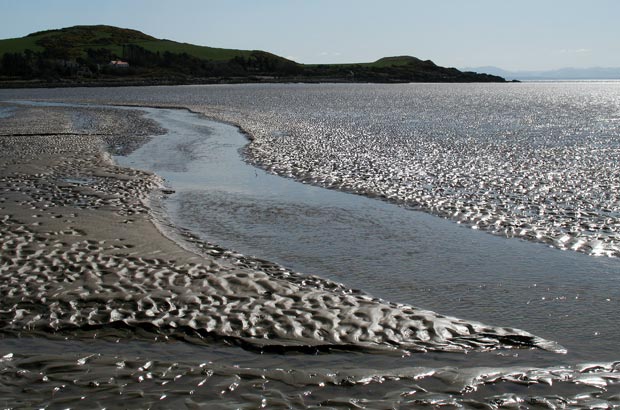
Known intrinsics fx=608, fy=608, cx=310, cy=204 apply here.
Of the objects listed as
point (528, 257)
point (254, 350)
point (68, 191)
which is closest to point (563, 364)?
point (254, 350)

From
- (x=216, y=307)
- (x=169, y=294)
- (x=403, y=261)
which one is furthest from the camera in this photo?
(x=403, y=261)

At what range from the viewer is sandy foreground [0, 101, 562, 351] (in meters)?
10.1

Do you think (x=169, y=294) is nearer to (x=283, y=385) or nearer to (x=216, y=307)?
(x=216, y=307)

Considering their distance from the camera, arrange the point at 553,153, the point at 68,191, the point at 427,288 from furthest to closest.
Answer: the point at 553,153, the point at 68,191, the point at 427,288

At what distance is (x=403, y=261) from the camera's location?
48.9 ft

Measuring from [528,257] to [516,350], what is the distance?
5725mm

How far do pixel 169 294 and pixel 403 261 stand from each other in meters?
5.94

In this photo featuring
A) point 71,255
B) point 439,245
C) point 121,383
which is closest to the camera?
point 121,383

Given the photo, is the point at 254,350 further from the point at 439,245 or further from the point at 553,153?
the point at 553,153

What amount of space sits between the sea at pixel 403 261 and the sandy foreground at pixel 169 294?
430 millimetres

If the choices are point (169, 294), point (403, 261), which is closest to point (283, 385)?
point (169, 294)

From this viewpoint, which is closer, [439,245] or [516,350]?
[516,350]

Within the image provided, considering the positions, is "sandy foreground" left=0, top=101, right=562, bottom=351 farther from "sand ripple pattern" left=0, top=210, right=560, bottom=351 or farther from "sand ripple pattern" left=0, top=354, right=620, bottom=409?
"sand ripple pattern" left=0, top=354, right=620, bottom=409

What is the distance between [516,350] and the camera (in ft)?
31.9
